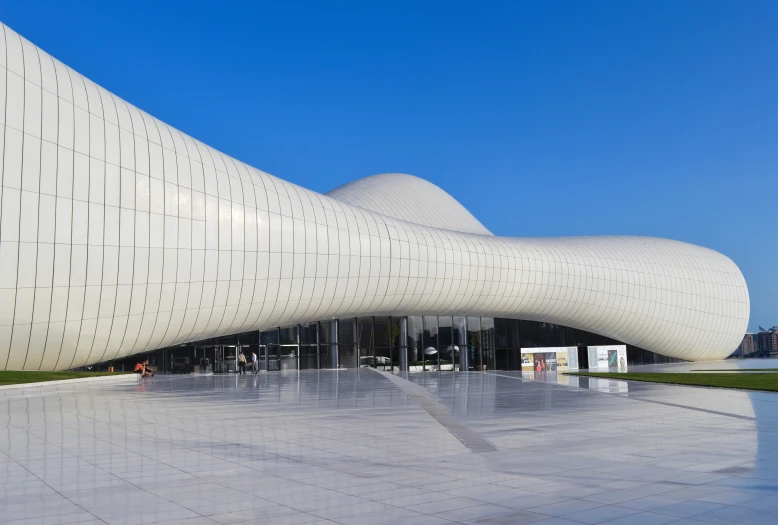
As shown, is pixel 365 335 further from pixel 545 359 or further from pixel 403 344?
pixel 545 359

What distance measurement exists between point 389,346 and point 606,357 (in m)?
17.4

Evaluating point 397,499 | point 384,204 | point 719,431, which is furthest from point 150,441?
point 384,204

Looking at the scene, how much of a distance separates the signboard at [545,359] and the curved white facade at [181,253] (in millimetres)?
2351

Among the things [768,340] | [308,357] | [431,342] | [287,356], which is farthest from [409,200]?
[768,340]

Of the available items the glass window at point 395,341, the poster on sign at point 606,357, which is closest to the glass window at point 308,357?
the glass window at point 395,341

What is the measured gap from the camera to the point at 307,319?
38.3 metres

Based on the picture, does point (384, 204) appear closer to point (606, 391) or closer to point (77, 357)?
point (77, 357)

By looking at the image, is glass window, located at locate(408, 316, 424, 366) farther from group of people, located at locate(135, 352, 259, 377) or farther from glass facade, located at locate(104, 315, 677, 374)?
group of people, located at locate(135, 352, 259, 377)

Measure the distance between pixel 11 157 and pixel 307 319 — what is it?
61.6 ft

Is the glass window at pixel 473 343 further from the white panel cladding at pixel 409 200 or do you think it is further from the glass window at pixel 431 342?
the white panel cladding at pixel 409 200

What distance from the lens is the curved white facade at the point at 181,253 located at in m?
23.5

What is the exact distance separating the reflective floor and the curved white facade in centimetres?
1029

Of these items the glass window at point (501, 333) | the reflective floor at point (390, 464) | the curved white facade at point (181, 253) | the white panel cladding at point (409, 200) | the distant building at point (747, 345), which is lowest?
the distant building at point (747, 345)

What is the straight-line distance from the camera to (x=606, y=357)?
52.1 metres
